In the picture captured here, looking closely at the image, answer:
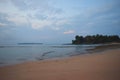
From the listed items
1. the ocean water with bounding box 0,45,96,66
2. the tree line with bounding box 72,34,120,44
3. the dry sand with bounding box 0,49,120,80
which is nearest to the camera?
the dry sand with bounding box 0,49,120,80

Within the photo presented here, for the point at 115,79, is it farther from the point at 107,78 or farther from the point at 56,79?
the point at 56,79

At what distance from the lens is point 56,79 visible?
11.6 ft

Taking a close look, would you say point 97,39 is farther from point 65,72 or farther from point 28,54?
point 65,72

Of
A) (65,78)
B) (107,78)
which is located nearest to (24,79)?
(65,78)

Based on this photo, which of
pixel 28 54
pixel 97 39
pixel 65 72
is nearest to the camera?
pixel 65 72

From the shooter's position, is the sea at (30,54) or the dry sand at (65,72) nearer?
the dry sand at (65,72)

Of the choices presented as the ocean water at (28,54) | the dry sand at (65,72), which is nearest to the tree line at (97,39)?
the ocean water at (28,54)

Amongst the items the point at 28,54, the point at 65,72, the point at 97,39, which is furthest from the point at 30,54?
the point at 97,39

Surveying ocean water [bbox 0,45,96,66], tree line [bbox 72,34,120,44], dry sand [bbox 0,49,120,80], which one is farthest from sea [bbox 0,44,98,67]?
tree line [bbox 72,34,120,44]

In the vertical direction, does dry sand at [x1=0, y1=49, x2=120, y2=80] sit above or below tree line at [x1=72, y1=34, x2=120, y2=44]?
below

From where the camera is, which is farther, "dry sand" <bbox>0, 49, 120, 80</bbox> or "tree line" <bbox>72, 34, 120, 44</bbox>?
"tree line" <bbox>72, 34, 120, 44</bbox>

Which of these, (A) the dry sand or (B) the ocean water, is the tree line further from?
(A) the dry sand

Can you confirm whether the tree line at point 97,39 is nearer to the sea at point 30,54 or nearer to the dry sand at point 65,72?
the sea at point 30,54

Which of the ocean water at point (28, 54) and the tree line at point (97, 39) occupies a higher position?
the tree line at point (97, 39)
